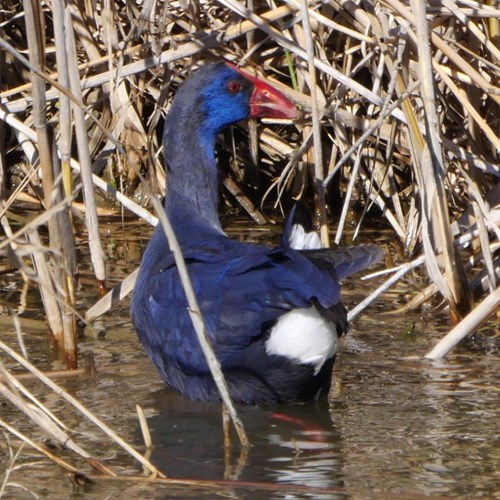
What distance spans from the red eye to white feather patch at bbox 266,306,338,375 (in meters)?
0.88

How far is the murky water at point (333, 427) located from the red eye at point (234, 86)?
2.55ft

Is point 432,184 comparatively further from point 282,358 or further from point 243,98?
point 282,358

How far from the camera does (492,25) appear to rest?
3453 mm

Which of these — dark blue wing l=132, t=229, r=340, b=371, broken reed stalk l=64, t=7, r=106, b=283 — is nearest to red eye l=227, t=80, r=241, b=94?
broken reed stalk l=64, t=7, r=106, b=283

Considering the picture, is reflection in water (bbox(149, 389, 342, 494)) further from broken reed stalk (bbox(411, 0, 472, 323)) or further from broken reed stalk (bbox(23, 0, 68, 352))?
broken reed stalk (bbox(411, 0, 472, 323))

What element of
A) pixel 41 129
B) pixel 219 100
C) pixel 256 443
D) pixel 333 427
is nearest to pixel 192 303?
pixel 256 443

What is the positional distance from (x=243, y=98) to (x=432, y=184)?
0.58 m

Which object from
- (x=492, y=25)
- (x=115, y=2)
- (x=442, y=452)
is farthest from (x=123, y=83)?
(x=442, y=452)

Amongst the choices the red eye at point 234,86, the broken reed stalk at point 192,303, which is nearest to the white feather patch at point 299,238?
the red eye at point 234,86

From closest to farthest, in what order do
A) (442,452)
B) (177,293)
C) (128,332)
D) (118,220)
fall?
(442,452), (177,293), (128,332), (118,220)

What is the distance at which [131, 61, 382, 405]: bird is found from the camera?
8.26 feet

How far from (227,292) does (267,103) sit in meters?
0.86

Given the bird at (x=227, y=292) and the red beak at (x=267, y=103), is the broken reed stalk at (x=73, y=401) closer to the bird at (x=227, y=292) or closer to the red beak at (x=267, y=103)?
the bird at (x=227, y=292)

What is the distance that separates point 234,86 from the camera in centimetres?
319
